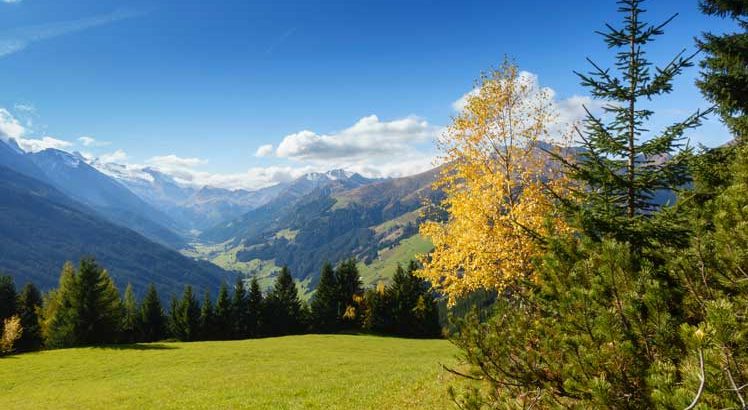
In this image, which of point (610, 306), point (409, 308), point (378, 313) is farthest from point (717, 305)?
point (378, 313)

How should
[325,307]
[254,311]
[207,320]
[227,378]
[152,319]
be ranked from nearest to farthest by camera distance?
1. [227,378]
2. [207,320]
3. [254,311]
4. [152,319]
5. [325,307]

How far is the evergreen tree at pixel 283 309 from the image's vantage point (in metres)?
88.9

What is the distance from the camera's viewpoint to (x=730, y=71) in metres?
17.1

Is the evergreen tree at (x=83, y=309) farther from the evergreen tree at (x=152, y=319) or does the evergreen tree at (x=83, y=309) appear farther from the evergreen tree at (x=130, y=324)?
the evergreen tree at (x=152, y=319)

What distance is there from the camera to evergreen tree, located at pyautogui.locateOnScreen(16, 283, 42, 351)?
75938mm

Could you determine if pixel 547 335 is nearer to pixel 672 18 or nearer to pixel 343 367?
pixel 672 18

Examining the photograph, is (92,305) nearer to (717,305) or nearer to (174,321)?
(174,321)

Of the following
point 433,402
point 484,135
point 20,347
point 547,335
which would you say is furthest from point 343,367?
point 20,347

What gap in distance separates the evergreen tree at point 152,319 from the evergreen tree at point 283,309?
25.8 metres

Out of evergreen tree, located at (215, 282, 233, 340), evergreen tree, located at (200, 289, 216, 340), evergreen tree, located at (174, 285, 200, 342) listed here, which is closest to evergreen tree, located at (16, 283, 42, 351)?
evergreen tree, located at (174, 285, 200, 342)

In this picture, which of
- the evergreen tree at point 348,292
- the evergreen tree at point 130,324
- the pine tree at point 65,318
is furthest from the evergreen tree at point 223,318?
the pine tree at point 65,318

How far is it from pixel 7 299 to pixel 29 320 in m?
6.37

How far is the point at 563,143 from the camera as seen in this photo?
18.4 metres

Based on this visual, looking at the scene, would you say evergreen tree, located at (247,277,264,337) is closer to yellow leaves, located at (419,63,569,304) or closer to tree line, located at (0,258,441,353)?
tree line, located at (0,258,441,353)
